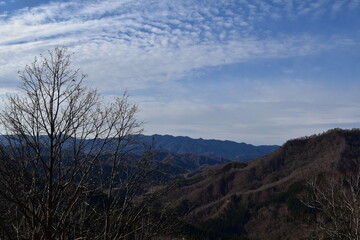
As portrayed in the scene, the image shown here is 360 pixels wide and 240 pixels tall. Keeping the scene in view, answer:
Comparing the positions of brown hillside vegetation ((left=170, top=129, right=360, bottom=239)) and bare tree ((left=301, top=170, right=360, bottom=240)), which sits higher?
bare tree ((left=301, top=170, right=360, bottom=240))

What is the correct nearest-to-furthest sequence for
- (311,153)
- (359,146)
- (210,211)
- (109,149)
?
(109,149), (210,211), (359,146), (311,153)

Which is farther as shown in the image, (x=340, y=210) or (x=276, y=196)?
(x=276, y=196)

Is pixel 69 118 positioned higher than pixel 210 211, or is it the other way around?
pixel 69 118

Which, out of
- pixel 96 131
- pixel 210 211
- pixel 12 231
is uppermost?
pixel 96 131

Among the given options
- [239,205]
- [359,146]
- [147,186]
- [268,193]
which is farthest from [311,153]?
[147,186]

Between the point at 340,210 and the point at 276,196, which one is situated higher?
the point at 340,210

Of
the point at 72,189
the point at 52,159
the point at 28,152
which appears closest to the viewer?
the point at 52,159

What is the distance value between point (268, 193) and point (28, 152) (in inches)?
6839

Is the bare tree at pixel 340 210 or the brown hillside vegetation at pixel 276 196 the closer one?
the bare tree at pixel 340 210

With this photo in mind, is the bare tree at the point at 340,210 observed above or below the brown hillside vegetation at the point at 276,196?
above

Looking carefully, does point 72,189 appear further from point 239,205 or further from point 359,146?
point 359,146

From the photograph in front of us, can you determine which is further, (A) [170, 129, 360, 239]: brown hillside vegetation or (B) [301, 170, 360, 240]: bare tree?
(A) [170, 129, 360, 239]: brown hillside vegetation

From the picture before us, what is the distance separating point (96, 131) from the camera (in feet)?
30.1

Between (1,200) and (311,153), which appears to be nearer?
(1,200)
